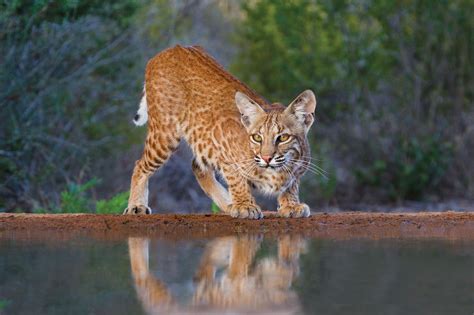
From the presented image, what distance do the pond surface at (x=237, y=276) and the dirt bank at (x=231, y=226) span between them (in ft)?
0.98

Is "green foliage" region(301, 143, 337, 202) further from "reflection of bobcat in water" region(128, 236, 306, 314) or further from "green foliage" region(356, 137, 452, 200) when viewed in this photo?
"reflection of bobcat in water" region(128, 236, 306, 314)

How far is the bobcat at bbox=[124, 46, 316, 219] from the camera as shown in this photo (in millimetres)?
8352

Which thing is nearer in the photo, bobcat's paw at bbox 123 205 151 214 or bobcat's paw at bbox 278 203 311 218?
bobcat's paw at bbox 278 203 311 218

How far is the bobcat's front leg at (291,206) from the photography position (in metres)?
8.40

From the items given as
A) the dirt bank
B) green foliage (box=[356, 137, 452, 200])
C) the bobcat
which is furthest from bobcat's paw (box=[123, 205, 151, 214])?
green foliage (box=[356, 137, 452, 200])

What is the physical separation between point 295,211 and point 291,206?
0.08 m

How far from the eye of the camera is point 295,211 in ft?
27.6

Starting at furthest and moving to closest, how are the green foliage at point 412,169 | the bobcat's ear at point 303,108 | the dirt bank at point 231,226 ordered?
the green foliage at point 412,169 < the bobcat's ear at point 303,108 < the dirt bank at point 231,226

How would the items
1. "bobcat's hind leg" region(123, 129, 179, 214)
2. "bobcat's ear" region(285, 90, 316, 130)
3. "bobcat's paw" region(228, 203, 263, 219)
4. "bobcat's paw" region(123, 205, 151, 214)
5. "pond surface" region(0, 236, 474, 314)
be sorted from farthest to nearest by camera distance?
"bobcat's hind leg" region(123, 129, 179, 214) → "bobcat's paw" region(123, 205, 151, 214) → "bobcat's ear" region(285, 90, 316, 130) → "bobcat's paw" region(228, 203, 263, 219) → "pond surface" region(0, 236, 474, 314)

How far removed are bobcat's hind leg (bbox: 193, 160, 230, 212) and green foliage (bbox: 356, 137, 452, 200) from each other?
18.0ft

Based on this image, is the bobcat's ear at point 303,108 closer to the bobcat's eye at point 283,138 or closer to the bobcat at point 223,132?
the bobcat at point 223,132

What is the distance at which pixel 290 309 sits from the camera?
5.35 m

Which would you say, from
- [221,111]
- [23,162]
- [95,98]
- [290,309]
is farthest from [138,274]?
[95,98]

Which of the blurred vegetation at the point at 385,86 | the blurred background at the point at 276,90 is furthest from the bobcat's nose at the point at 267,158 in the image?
the blurred vegetation at the point at 385,86
